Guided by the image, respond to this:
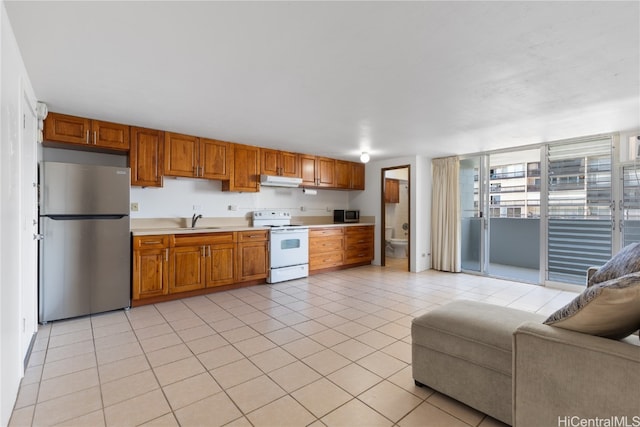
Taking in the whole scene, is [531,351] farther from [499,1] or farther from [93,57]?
[93,57]

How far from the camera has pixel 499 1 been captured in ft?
4.86

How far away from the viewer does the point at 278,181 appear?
4.93 m

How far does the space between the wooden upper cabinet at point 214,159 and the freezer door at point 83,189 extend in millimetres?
1038

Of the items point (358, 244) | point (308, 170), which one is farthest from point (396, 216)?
point (308, 170)

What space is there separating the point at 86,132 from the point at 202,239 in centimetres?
174

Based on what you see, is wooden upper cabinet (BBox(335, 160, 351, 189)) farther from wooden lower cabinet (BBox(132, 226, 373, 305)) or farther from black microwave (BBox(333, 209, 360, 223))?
wooden lower cabinet (BBox(132, 226, 373, 305))

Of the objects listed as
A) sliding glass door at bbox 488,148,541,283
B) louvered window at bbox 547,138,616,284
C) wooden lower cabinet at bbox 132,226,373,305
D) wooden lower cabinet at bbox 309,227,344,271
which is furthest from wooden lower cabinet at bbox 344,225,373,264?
louvered window at bbox 547,138,616,284

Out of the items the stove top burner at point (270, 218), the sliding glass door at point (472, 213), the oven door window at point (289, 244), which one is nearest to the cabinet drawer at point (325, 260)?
the oven door window at point (289, 244)

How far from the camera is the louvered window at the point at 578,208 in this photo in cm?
409

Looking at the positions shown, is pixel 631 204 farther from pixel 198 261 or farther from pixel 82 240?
pixel 82 240

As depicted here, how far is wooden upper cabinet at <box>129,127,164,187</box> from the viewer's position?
12.1 ft

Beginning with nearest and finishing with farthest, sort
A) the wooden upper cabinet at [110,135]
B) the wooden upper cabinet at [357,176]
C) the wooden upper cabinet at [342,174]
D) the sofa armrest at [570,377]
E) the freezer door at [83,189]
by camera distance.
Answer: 1. the sofa armrest at [570,377]
2. the freezer door at [83,189]
3. the wooden upper cabinet at [110,135]
4. the wooden upper cabinet at [342,174]
5. the wooden upper cabinet at [357,176]

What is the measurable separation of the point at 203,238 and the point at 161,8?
2939mm

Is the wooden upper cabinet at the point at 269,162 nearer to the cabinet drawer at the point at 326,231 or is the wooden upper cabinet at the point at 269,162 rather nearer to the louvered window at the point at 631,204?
the cabinet drawer at the point at 326,231
